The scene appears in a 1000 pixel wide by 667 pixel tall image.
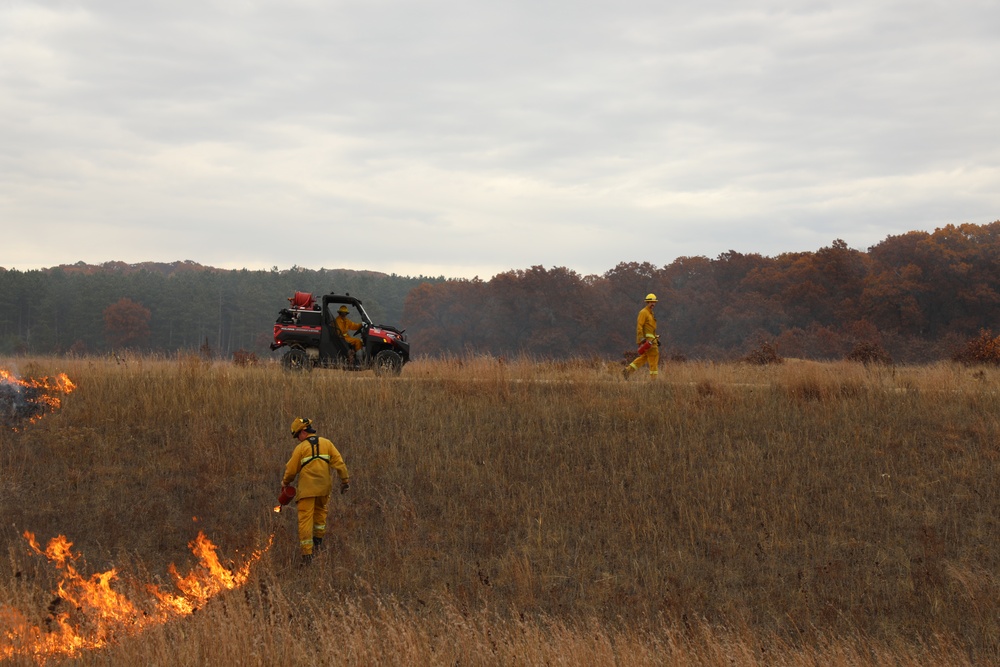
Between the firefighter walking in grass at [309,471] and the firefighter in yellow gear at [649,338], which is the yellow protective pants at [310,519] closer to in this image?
the firefighter walking in grass at [309,471]

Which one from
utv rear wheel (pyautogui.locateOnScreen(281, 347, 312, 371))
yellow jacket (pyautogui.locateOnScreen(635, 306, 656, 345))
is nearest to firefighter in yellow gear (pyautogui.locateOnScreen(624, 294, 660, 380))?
yellow jacket (pyautogui.locateOnScreen(635, 306, 656, 345))

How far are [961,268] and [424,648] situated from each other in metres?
44.5

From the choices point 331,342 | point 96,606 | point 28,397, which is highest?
point 331,342

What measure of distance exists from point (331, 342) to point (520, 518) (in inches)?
281

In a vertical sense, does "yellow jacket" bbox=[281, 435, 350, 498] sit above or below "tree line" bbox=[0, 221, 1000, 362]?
below

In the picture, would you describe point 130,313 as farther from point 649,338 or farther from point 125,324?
point 649,338

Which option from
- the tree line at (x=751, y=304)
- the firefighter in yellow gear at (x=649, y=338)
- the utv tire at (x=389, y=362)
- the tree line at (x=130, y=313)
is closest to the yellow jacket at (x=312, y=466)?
the utv tire at (x=389, y=362)

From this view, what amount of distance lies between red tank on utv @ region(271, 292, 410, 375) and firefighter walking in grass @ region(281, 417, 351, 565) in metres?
6.87

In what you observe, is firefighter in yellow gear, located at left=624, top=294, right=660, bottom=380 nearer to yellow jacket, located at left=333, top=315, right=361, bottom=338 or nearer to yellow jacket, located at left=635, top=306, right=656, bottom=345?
yellow jacket, located at left=635, top=306, right=656, bottom=345

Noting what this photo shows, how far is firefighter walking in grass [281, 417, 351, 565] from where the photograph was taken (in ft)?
38.5

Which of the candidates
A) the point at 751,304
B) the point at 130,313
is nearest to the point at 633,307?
the point at 751,304

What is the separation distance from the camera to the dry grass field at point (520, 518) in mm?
9578

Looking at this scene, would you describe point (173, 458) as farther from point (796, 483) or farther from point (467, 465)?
point (796, 483)

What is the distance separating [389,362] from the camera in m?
19.1
